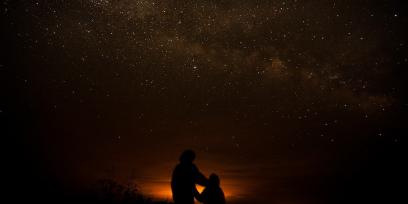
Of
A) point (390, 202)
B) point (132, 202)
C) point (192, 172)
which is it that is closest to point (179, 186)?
point (192, 172)

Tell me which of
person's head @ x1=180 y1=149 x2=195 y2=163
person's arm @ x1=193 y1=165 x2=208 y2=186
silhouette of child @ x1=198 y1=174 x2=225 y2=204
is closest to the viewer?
person's head @ x1=180 y1=149 x2=195 y2=163

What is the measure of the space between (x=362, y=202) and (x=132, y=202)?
134061 millimetres

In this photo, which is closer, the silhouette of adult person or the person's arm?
the silhouette of adult person

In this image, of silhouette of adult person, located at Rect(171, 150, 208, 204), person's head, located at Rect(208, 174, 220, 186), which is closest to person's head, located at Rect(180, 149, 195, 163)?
silhouette of adult person, located at Rect(171, 150, 208, 204)

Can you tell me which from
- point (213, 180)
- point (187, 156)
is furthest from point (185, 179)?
point (213, 180)

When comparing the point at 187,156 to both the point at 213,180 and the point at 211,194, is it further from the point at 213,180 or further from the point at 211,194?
the point at 211,194

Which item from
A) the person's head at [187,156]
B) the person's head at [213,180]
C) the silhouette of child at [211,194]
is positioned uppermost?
the person's head at [187,156]

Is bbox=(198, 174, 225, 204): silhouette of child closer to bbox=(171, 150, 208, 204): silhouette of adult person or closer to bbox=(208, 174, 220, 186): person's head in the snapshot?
bbox=(208, 174, 220, 186): person's head

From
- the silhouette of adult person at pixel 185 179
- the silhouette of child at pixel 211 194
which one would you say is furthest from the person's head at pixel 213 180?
the silhouette of adult person at pixel 185 179

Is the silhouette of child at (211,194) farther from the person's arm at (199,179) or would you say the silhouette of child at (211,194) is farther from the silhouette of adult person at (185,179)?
the silhouette of adult person at (185,179)

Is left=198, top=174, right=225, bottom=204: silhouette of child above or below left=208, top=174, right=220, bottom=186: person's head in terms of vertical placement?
below

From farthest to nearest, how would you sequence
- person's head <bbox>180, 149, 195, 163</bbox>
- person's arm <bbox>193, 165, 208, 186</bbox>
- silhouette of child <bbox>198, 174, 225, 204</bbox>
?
silhouette of child <bbox>198, 174, 225, 204</bbox> → person's arm <bbox>193, 165, 208, 186</bbox> → person's head <bbox>180, 149, 195, 163</bbox>

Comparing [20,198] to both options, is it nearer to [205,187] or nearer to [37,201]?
[37,201]

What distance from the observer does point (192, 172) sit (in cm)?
553
